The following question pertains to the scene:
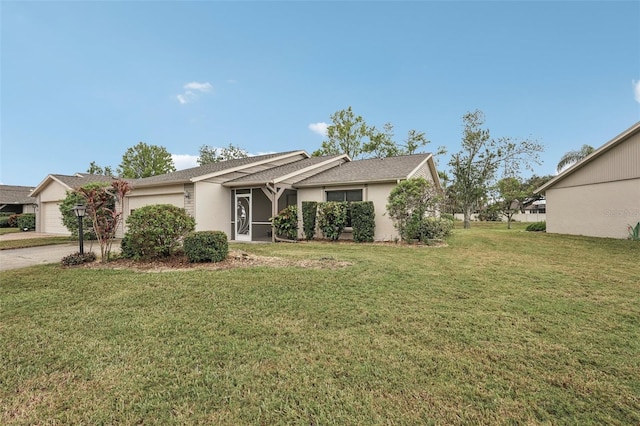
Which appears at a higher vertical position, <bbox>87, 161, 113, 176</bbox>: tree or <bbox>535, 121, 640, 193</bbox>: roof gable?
<bbox>87, 161, 113, 176</bbox>: tree

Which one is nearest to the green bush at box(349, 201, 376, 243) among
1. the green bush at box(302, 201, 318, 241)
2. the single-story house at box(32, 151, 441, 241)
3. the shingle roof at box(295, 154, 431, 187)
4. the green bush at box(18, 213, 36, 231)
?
the single-story house at box(32, 151, 441, 241)

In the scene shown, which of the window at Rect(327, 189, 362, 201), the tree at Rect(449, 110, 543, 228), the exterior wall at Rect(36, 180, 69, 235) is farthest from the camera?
the tree at Rect(449, 110, 543, 228)

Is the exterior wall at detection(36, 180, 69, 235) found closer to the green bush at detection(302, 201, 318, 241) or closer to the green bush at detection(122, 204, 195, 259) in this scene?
the green bush at detection(122, 204, 195, 259)

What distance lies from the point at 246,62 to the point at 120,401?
15658mm

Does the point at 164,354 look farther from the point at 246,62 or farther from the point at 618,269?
the point at 246,62

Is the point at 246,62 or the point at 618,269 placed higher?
the point at 246,62

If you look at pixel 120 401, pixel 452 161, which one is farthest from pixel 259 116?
pixel 120 401

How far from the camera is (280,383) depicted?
2350 mm

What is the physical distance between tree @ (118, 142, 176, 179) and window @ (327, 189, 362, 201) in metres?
35.1

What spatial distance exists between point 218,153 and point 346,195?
3052 centimetres

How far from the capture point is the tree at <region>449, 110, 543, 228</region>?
2256 centimetres

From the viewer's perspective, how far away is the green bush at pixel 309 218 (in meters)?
12.7

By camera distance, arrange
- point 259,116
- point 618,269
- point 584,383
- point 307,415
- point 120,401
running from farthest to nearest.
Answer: point 259,116 → point 618,269 → point 584,383 → point 120,401 → point 307,415

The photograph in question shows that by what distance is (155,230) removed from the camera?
699 centimetres
